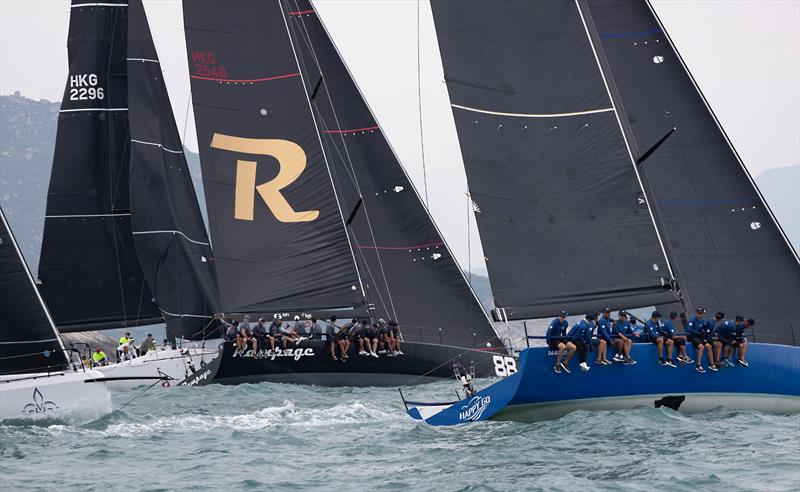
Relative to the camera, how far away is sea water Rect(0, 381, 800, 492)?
12844 millimetres

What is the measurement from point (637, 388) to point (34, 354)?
977cm

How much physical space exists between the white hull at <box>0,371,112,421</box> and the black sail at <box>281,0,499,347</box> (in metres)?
9.36

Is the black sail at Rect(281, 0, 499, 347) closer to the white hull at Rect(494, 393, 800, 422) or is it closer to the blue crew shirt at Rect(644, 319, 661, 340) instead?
the blue crew shirt at Rect(644, 319, 661, 340)

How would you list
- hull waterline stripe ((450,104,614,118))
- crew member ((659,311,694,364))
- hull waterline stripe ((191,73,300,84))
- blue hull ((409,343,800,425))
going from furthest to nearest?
hull waterline stripe ((191,73,300,84)), hull waterline stripe ((450,104,614,118)), crew member ((659,311,694,364)), blue hull ((409,343,800,425))

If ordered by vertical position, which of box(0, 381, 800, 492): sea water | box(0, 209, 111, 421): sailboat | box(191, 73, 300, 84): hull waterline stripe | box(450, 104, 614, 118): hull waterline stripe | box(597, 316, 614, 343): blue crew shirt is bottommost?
box(0, 381, 800, 492): sea water

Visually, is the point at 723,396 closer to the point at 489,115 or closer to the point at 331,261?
the point at 489,115

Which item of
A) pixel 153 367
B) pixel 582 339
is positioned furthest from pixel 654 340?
pixel 153 367

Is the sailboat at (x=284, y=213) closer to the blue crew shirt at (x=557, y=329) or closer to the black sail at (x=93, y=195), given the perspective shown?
the black sail at (x=93, y=195)

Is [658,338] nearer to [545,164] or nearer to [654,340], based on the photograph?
[654,340]

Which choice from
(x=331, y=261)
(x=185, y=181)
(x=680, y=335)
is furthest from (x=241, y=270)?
(x=680, y=335)

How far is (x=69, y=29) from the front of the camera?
117 feet

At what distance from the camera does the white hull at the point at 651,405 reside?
54.6 feet

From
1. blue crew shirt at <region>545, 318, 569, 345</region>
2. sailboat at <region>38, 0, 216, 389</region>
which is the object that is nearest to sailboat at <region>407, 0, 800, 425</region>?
blue crew shirt at <region>545, 318, 569, 345</region>

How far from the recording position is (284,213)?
85.4 ft
